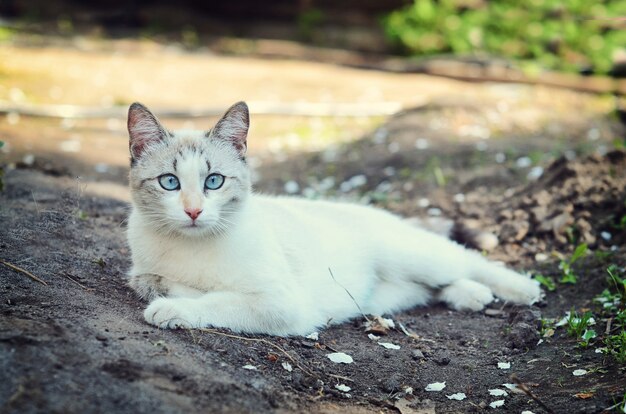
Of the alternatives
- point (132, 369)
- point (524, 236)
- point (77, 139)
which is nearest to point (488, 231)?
point (524, 236)

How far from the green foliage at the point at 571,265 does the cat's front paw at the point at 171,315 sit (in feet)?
8.87

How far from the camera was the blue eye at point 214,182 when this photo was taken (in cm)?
360

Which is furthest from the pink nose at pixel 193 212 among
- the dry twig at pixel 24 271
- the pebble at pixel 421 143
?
the pebble at pixel 421 143

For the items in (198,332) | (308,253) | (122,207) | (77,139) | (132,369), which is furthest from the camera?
(77,139)

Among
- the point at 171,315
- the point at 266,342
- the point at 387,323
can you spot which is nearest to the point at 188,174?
the point at 171,315

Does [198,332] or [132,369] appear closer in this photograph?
[132,369]

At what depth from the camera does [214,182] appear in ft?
11.9

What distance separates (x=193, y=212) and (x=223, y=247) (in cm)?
34

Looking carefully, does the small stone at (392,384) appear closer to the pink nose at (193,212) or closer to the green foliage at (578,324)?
the green foliage at (578,324)

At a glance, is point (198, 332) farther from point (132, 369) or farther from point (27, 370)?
point (27, 370)

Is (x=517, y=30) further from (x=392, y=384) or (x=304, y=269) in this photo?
(x=392, y=384)

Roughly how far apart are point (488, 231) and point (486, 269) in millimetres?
966

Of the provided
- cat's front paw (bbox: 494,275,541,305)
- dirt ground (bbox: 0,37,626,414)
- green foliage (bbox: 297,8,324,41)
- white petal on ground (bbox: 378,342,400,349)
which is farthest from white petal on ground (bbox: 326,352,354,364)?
green foliage (bbox: 297,8,324,41)

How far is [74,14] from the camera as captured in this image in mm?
15453
